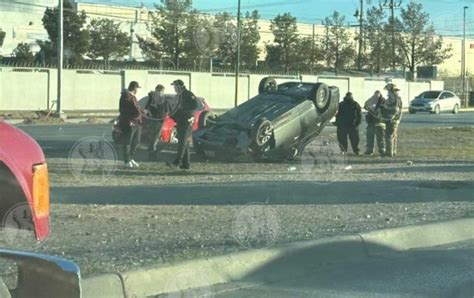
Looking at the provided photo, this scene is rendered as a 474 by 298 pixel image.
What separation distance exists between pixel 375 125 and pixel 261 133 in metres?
3.77

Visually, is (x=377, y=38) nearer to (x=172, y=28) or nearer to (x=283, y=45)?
(x=283, y=45)

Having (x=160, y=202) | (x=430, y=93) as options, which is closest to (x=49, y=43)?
(x=430, y=93)

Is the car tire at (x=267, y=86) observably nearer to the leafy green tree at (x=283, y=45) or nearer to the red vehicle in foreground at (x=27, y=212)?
the red vehicle in foreground at (x=27, y=212)

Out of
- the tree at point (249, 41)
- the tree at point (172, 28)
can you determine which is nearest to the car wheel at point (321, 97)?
the tree at point (172, 28)

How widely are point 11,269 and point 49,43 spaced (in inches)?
2240

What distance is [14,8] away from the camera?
266 ft

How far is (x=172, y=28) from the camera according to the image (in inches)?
2312

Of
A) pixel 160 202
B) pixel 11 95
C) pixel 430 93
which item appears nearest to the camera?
pixel 160 202

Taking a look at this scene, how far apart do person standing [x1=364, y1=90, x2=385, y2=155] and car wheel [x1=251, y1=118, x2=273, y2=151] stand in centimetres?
347

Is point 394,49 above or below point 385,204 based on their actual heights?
above

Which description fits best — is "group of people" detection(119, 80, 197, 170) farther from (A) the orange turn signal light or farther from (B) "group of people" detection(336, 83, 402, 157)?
(A) the orange turn signal light

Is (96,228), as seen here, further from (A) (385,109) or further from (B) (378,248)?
(A) (385,109)

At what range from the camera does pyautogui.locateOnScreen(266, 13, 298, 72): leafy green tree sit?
69125mm

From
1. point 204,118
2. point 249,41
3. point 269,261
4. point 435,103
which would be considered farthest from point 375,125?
point 249,41
